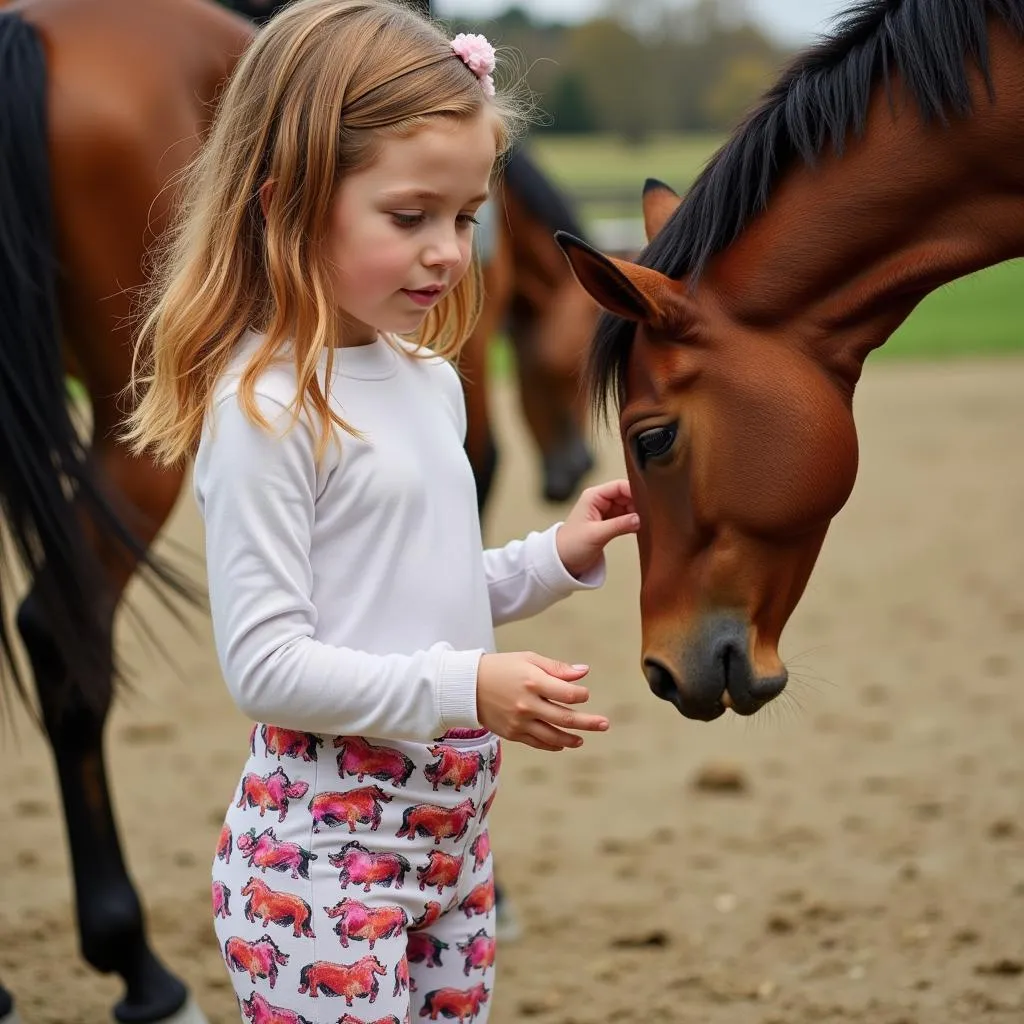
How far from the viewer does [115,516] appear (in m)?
2.61

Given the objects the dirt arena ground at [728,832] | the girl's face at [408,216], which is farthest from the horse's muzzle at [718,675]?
the girl's face at [408,216]

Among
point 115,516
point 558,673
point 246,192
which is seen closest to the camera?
point 558,673

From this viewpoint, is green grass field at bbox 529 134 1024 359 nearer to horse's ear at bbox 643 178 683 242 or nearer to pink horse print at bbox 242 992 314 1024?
horse's ear at bbox 643 178 683 242

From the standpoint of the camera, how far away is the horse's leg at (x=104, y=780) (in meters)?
2.67

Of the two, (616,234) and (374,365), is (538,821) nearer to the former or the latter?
(374,365)

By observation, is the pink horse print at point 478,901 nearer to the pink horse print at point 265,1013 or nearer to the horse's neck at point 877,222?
the pink horse print at point 265,1013

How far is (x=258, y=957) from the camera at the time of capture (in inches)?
63.8

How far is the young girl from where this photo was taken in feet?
5.09

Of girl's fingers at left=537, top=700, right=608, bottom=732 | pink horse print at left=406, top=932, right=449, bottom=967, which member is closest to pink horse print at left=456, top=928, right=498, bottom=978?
pink horse print at left=406, top=932, right=449, bottom=967

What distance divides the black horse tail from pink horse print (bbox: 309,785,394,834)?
3.65 ft

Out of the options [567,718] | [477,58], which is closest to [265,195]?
[477,58]

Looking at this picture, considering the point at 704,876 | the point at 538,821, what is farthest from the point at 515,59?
the point at 538,821

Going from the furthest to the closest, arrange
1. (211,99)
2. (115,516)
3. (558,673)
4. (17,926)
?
(17,926), (211,99), (115,516), (558,673)

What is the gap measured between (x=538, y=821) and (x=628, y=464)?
2320 millimetres
